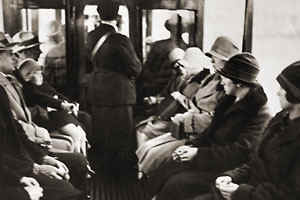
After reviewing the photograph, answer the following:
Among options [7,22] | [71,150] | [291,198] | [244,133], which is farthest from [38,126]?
[291,198]

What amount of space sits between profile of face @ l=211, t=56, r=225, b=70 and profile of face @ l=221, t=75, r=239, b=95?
68 millimetres

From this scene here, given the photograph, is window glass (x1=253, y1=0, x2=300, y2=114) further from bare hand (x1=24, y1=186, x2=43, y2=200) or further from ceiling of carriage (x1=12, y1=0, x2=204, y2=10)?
bare hand (x1=24, y1=186, x2=43, y2=200)

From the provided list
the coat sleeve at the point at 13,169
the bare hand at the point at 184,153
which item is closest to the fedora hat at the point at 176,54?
the bare hand at the point at 184,153

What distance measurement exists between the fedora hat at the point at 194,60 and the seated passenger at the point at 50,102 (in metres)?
0.68

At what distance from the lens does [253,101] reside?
222cm

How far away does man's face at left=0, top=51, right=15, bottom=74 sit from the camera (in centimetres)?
217

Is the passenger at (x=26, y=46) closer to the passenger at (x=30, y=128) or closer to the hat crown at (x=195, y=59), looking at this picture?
the passenger at (x=30, y=128)

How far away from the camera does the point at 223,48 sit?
7.72 ft

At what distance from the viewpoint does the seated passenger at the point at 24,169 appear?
82.4 inches

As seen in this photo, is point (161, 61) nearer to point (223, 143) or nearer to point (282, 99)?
point (223, 143)

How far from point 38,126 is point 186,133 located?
833 mm

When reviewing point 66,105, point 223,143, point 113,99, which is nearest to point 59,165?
point 66,105

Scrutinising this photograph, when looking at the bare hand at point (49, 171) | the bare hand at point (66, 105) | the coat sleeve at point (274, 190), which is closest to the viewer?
the coat sleeve at point (274, 190)

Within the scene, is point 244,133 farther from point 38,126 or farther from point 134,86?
point 38,126
